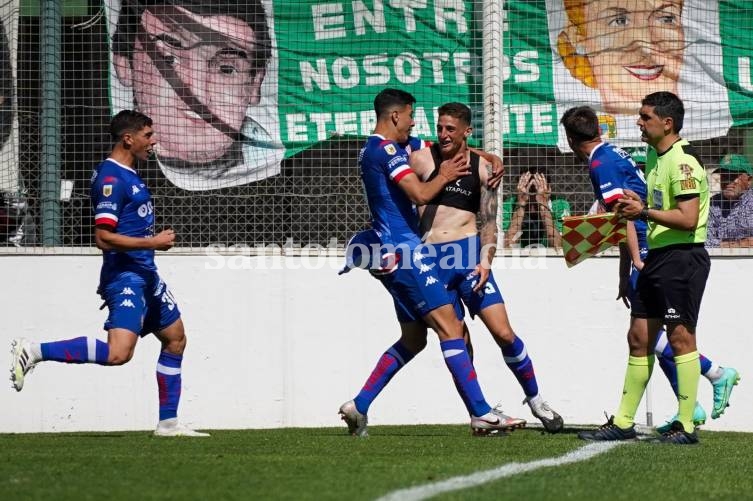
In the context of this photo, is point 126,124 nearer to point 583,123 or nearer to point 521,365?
point 583,123

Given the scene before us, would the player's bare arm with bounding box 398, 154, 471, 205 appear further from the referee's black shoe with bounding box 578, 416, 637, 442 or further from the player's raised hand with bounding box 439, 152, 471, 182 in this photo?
the referee's black shoe with bounding box 578, 416, 637, 442

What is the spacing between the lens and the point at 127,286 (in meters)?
8.20

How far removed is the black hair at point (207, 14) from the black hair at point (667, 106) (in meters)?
4.99

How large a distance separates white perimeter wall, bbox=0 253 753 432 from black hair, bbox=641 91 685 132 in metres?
3.62

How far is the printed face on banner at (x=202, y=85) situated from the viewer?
11.4 meters

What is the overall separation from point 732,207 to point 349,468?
6.49 metres

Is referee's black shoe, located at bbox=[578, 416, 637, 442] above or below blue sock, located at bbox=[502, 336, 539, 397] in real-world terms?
below

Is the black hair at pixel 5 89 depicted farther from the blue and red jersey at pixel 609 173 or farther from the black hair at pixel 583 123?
the blue and red jersey at pixel 609 173

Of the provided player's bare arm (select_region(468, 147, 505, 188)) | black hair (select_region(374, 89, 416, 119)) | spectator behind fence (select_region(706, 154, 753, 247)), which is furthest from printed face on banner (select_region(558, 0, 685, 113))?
black hair (select_region(374, 89, 416, 119))

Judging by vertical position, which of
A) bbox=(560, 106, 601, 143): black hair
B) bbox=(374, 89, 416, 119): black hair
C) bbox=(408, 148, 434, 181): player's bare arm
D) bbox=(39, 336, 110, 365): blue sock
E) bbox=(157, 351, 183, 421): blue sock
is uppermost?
bbox=(374, 89, 416, 119): black hair

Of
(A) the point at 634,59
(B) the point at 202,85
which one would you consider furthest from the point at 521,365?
(B) the point at 202,85

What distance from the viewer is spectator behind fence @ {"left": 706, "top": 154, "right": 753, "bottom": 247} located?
11.2 m

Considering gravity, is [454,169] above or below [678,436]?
above

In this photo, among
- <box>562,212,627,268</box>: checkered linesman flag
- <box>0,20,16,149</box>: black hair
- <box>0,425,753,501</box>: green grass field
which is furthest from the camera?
<box>0,20,16,149</box>: black hair
